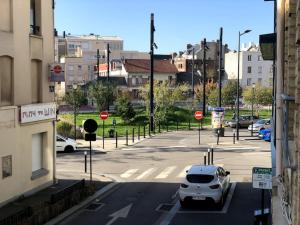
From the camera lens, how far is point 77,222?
17.0m

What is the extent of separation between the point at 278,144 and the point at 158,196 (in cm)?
1021

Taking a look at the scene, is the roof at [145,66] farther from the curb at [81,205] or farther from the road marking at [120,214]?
the road marking at [120,214]

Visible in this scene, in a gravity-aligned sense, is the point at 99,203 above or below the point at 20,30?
below

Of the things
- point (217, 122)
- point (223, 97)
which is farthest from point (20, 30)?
point (223, 97)

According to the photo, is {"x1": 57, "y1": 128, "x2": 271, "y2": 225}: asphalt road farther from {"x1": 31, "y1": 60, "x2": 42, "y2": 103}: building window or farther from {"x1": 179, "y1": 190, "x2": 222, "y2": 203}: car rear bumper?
{"x1": 31, "y1": 60, "x2": 42, "y2": 103}: building window

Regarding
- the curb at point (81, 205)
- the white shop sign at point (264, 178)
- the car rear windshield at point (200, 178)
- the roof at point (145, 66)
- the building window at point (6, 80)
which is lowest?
the curb at point (81, 205)

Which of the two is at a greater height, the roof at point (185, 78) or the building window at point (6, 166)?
the roof at point (185, 78)

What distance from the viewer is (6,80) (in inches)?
745

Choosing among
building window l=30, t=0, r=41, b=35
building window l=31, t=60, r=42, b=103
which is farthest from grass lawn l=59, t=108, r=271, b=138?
building window l=30, t=0, r=41, b=35

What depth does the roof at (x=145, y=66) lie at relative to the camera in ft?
328

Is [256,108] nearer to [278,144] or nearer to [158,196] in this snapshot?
[158,196]

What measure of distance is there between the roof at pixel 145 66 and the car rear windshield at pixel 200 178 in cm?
8105

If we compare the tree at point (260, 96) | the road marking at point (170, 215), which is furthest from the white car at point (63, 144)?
the tree at point (260, 96)

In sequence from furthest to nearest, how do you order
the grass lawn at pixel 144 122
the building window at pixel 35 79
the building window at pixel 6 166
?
1. the grass lawn at pixel 144 122
2. the building window at pixel 35 79
3. the building window at pixel 6 166
